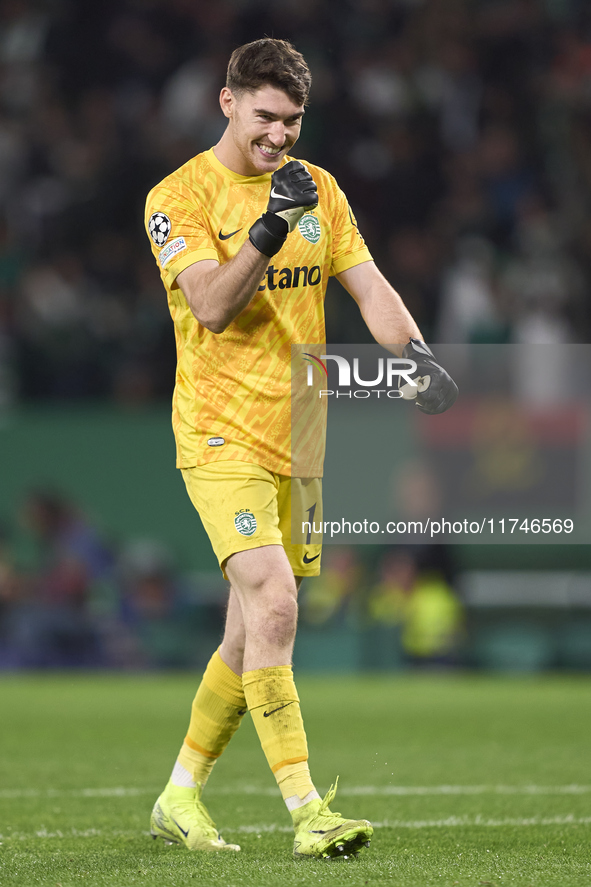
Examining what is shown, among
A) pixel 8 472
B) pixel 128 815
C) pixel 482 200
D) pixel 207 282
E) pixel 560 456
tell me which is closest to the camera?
pixel 207 282

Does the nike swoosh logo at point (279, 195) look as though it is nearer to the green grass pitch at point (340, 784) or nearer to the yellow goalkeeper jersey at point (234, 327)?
the yellow goalkeeper jersey at point (234, 327)

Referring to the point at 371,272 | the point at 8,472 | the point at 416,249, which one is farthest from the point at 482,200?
the point at 371,272

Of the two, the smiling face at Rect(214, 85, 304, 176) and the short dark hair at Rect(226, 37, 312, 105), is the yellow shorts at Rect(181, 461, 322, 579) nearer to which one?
the smiling face at Rect(214, 85, 304, 176)

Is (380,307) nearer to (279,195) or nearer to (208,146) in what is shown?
→ (279,195)

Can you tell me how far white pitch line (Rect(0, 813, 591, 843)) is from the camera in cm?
413

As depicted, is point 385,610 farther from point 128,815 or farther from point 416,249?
point 128,815

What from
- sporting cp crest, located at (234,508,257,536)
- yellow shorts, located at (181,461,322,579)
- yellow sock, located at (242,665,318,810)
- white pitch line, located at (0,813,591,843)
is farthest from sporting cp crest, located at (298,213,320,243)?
white pitch line, located at (0,813,591,843)

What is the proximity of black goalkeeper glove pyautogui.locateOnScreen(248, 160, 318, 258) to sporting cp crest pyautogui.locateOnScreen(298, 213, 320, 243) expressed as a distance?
1.41ft

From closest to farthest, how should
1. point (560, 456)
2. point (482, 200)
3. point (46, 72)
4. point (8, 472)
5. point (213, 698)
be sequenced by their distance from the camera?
point (213, 698)
point (560, 456)
point (8, 472)
point (482, 200)
point (46, 72)

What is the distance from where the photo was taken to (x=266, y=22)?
14.8 meters

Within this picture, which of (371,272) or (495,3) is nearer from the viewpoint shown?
(371,272)

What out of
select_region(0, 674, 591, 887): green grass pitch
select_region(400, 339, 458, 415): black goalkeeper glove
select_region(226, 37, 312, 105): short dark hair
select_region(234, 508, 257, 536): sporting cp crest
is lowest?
select_region(0, 674, 591, 887): green grass pitch

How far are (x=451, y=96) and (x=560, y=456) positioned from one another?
16.6ft

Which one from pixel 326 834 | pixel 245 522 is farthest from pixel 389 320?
pixel 326 834
